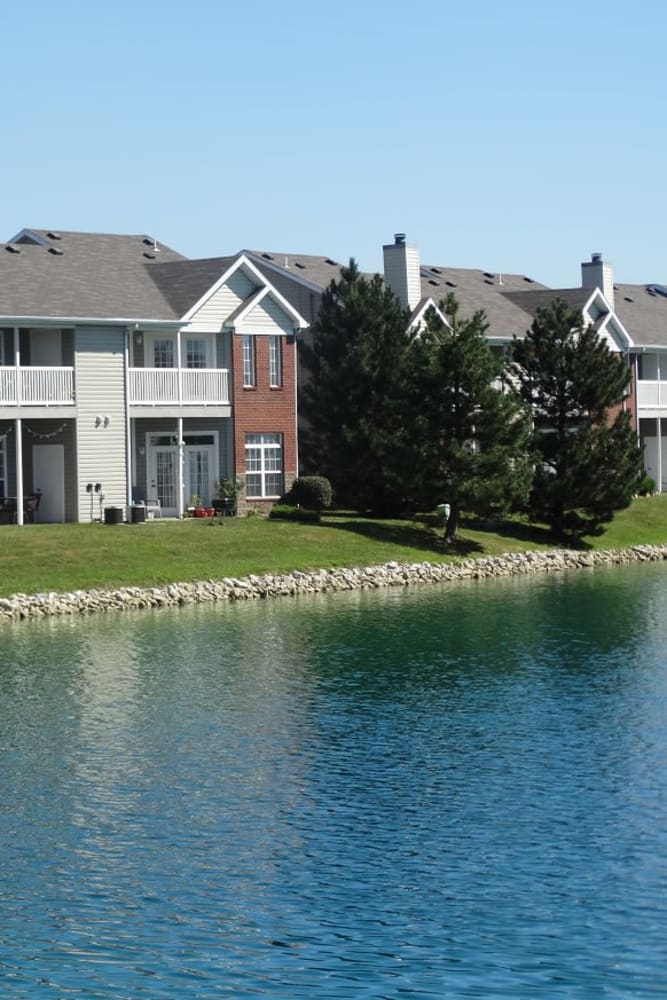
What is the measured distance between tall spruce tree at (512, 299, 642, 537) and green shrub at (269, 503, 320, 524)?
26.6ft

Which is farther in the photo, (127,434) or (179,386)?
(179,386)

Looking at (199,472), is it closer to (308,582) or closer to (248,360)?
(248,360)

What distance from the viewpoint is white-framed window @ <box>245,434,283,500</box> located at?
195 ft

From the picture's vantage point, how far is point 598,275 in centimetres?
8019

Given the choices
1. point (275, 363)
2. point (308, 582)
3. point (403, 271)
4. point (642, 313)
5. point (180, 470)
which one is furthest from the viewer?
point (642, 313)

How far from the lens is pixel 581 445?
5881 centimetres

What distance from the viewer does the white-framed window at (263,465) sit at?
5956 cm

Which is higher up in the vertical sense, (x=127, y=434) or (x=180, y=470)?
(x=127, y=434)

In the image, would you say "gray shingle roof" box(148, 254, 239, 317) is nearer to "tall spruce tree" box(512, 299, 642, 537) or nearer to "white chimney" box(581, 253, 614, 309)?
"tall spruce tree" box(512, 299, 642, 537)

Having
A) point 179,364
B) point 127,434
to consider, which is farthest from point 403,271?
point 127,434

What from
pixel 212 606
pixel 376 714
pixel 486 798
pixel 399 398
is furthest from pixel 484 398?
pixel 486 798

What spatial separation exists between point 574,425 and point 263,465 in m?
11.3

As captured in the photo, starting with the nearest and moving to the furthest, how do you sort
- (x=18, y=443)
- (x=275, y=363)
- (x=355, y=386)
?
(x=18, y=443) < (x=355, y=386) < (x=275, y=363)

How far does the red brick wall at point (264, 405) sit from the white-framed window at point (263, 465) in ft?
0.71
